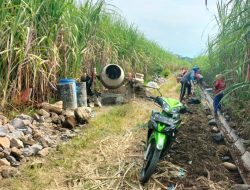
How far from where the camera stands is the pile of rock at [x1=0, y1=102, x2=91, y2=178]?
4.79 m

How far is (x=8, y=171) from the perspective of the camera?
4.45 metres

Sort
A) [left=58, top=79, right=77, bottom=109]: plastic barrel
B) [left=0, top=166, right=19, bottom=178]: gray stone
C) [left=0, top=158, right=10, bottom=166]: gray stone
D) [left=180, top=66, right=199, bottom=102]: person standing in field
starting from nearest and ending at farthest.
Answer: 1. [left=0, top=166, right=19, bottom=178]: gray stone
2. [left=0, top=158, right=10, bottom=166]: gray stone
3. [left=58, top=79, right=77, bottom=109]: plastic barrel
4. [left=180, top=66, right=199, bottom=102]: person standing in field

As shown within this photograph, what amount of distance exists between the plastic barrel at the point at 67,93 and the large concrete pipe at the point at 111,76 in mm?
2286

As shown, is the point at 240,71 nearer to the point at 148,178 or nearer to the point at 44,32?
the point at 148,178

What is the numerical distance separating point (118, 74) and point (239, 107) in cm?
325

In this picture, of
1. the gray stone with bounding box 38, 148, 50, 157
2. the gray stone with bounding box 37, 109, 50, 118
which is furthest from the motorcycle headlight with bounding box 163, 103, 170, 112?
the gray stone with bounding box 37, 109, 50, 118

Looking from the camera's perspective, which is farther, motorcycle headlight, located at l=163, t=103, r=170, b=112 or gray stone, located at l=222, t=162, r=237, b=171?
gray stone, located at l=222, t=162, r=237, b=171

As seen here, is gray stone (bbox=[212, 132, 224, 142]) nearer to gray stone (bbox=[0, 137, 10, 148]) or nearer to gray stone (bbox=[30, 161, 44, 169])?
gray stone (bbox=[30, 161, 44, 169])

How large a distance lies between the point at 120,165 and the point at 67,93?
2948mm

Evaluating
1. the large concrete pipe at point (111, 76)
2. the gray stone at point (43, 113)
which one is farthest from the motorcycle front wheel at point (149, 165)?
the large concrete pipe at point (111, 76)

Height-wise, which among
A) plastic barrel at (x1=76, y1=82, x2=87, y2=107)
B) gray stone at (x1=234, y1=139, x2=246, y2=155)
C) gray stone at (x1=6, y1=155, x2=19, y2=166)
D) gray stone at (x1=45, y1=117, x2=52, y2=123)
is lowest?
gray stone at (x1=234, y1=139, x2=246, y2=155)

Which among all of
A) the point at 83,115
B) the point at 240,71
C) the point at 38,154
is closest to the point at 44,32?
the point at 83,115

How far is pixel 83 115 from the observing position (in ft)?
23.4

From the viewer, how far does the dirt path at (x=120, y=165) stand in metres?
4.45
